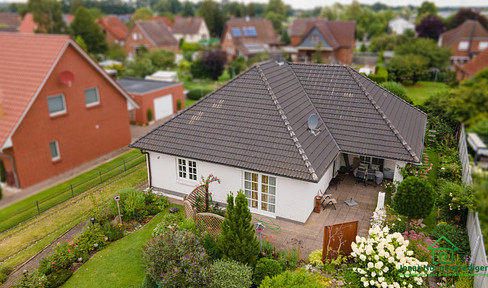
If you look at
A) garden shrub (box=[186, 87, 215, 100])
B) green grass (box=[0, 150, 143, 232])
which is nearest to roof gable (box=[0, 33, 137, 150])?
green grass (box=[0, 150, 143, 232])

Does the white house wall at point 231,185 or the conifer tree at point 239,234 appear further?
the white house wall at point 231,185

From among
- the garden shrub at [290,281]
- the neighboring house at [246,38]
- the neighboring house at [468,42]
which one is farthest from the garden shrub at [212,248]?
the neighboring house at [468,42]

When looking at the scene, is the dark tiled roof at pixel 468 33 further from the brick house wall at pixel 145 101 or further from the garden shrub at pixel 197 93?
the brick house wall at pixel 145 101

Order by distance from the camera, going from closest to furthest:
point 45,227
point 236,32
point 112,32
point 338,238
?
point 338,238
point 45,227
point 236,32
point 112,32

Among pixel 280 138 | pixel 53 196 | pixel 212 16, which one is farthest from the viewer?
pixel 212 16

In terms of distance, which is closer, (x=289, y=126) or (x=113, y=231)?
(x=113, y=231)

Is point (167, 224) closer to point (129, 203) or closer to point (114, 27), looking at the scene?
point (129, 203)

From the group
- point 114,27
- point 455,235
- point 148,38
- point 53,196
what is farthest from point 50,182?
point 114,27
